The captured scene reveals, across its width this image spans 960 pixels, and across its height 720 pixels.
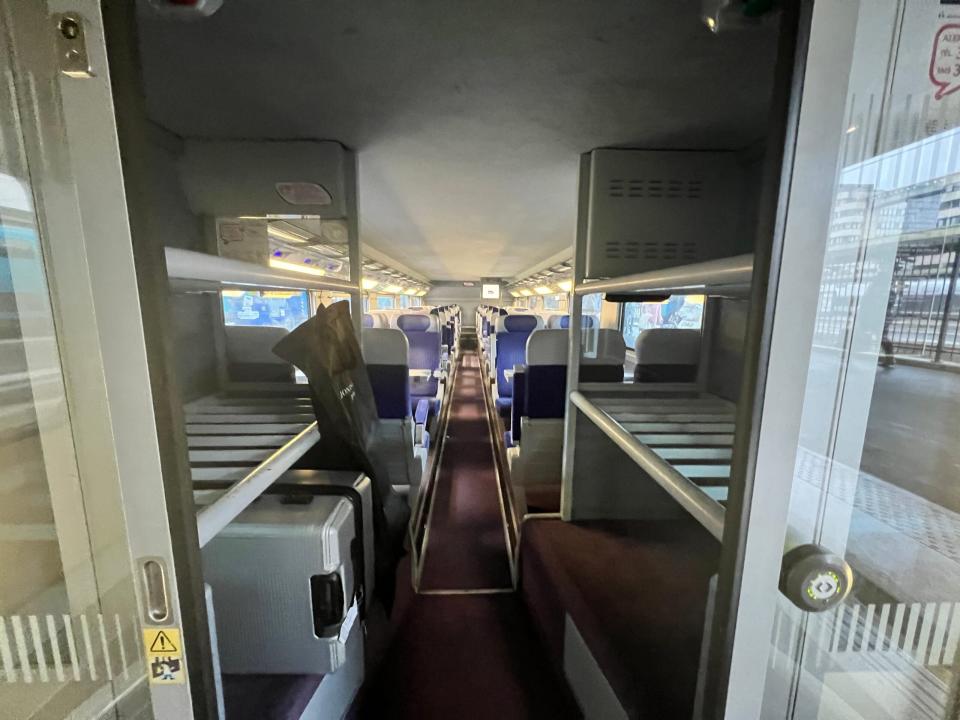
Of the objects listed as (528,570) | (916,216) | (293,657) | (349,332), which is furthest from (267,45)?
(528,570)

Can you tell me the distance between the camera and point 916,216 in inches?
25.0

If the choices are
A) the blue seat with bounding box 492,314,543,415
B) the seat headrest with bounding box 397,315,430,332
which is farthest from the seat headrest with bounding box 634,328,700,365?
the seat headrest with bounding box 397,315,430,332

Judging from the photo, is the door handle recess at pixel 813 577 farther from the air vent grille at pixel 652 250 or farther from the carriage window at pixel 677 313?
the carriage window at pixel 677 313

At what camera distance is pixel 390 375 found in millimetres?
3025

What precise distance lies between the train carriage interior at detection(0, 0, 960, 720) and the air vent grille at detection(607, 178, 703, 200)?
0.5 inches

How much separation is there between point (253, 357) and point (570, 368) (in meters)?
1.78

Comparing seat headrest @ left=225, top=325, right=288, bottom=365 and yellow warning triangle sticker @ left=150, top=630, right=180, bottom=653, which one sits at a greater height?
seat headrest @ left=225, top=325, right=288, bottom=365

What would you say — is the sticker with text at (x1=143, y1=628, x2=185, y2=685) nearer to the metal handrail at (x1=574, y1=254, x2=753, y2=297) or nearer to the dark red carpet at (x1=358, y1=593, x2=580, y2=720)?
the metal handrail at (x1=574, y1=254, x2=753, y2=297)

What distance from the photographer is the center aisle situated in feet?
5.57

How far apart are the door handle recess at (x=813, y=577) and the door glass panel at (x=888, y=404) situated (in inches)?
1.3

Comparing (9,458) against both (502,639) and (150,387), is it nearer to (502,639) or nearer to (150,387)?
(150,387)

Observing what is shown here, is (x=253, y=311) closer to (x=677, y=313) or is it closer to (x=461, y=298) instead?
(x=677, y=313)

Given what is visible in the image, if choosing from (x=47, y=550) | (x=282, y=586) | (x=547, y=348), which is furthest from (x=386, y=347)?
(x=47, y=550)

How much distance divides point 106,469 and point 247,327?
1.86 meters
